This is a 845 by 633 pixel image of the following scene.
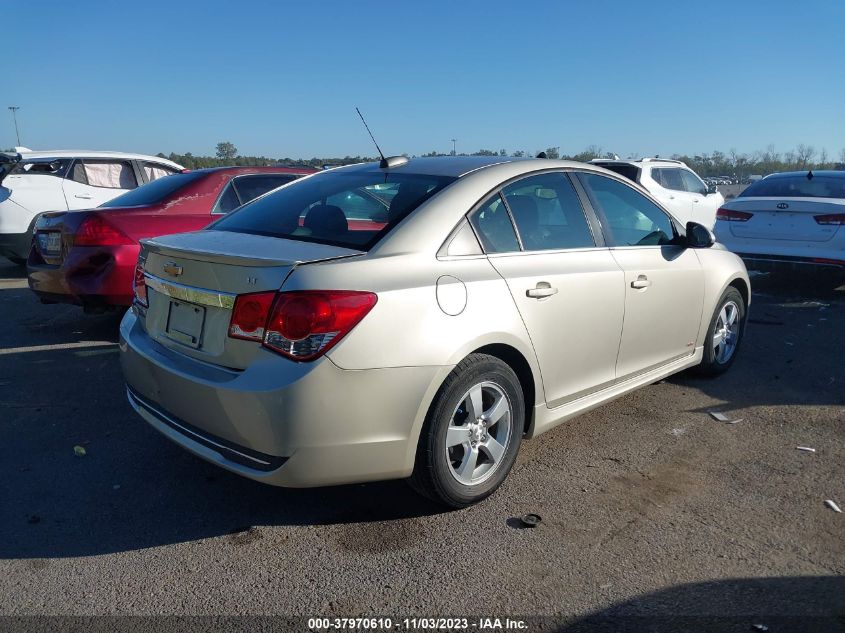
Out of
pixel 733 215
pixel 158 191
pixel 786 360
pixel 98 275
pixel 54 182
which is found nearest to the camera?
pixel 98 275

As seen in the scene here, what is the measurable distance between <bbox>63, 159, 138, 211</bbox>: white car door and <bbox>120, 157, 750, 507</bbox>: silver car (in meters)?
7.19

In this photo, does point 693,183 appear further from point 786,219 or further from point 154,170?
point 154,170

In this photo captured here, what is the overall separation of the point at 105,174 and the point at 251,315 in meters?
8.68

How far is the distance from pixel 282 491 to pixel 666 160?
1185cm

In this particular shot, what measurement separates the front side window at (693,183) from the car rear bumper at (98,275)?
11.1m

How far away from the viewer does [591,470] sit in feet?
12.6

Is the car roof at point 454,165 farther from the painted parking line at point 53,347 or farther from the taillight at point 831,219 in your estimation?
the taillight at point 831,219

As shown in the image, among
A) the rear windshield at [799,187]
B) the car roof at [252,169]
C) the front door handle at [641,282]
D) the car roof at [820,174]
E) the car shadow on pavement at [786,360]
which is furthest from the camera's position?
the car roof at [820,174]

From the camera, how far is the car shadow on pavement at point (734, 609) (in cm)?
254

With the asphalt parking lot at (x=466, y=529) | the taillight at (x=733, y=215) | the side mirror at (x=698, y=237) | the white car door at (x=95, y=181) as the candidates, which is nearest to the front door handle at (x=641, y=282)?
the side mirror at (x=698, y=237)

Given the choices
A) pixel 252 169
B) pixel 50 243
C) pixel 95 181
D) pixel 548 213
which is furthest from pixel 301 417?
pixel 95 181

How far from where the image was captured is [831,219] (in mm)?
8117

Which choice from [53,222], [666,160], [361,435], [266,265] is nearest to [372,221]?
[266,265]

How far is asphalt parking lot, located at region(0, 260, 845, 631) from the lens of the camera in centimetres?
268
